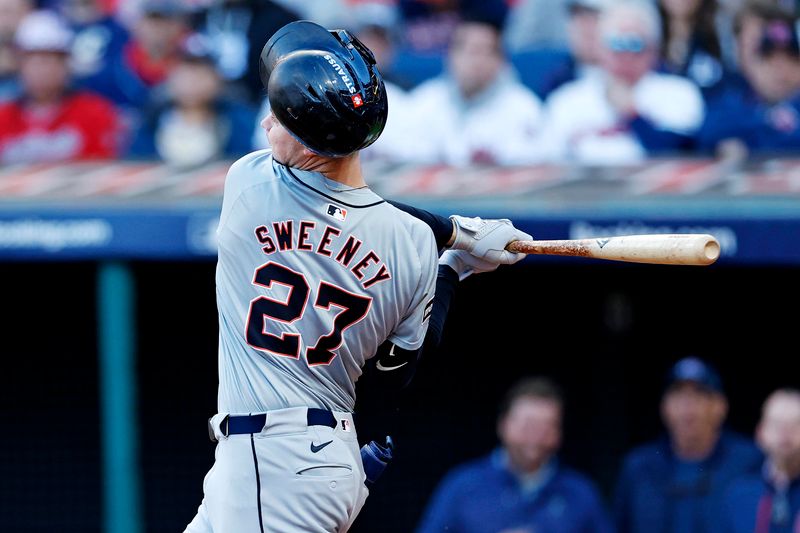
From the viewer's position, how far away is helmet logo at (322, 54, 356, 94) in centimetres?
227

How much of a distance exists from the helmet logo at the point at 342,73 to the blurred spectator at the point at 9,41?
13.5ft

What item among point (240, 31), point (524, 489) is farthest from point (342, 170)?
point (240, 31)

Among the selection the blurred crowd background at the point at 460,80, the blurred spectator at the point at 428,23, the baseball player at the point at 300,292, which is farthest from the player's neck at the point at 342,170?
the blurred spectator at the point at 428,23

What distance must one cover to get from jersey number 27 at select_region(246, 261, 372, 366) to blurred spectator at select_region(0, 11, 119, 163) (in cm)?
360

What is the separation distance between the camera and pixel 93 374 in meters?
5.67

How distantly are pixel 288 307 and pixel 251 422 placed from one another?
0.22 meters

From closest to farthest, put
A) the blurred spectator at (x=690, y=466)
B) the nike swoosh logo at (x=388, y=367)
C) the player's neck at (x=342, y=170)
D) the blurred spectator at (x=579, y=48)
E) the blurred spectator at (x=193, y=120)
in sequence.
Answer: the player's neck at (x=342, y=170), the nike swoosh logo at (x=388, y=367), the blurred spectator at (x=690, y=466), the blurred spectator at (x=579, y=48), the blurred spectator at (x=193, y=120)

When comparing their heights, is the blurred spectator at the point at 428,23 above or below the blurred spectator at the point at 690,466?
above

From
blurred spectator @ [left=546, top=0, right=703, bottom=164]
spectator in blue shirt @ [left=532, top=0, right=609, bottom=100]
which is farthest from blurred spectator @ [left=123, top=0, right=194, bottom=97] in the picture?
blurred spectator @ [left=546, top=0, right=703, bottom=164]

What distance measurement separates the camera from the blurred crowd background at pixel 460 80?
16.9ft

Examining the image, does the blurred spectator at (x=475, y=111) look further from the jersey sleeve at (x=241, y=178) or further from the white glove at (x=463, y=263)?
the jersey sleeve at (x=241, y=178)

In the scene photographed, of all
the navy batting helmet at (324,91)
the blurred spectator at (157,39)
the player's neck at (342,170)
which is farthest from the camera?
the blurred spectator at (157,39)

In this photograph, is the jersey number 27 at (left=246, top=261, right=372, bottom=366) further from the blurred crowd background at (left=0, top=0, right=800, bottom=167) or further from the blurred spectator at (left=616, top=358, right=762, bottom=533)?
the blurred crowd background at (left=0, top=0, right=800, bottom=167)

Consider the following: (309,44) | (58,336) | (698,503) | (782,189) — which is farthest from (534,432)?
(309,44)
